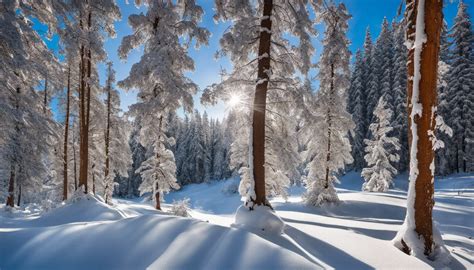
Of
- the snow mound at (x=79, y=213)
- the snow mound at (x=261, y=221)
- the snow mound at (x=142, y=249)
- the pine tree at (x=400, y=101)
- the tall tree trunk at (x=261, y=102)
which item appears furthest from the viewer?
the pine tree at (x=400, y=101)

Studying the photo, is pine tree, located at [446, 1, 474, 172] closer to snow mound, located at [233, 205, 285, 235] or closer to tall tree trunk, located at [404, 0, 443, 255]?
tall tree trunk, located at [404, 0, 443, 255]

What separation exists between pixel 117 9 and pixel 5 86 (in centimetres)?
709

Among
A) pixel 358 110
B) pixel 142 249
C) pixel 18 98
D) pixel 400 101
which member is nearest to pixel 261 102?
pixel 142 249

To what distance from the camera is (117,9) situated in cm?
1219

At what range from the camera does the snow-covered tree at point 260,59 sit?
7.84 m

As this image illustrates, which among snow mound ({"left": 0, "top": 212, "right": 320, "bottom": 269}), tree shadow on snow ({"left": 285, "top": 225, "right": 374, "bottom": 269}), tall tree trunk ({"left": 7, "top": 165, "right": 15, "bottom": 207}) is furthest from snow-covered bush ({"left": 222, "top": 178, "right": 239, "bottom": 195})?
snow mound ({"left": 0, "top": 212, "right": 320, "bottom": 269})

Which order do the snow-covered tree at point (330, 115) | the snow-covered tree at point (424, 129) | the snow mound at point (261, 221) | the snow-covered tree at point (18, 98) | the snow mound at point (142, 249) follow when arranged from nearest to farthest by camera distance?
the snow mound at point (142, 249) < the snow-covered tree at point (424, 129) < the snow-covered tree at point (18, 98) < the snow mound at point (261, 221) < the snow-covered tree at point (330, 115)

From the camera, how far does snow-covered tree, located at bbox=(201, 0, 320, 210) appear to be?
7.84 metres

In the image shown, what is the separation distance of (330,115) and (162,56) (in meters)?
10.8

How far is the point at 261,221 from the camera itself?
678cm

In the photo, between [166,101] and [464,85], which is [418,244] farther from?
[464,85]

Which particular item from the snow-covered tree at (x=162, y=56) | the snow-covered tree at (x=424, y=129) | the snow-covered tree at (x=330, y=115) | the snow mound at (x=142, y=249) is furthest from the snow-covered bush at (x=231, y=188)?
the snow mound at (x=142, y=249)

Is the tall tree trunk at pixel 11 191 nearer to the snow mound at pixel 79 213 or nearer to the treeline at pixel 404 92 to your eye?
the snow mound at pixel 79 213

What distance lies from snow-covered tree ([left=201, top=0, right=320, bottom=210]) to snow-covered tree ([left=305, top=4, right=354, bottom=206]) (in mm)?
8415
